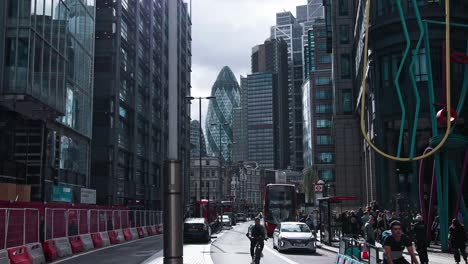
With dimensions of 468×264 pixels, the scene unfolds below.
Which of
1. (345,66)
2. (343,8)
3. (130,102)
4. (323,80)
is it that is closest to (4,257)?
(130,102)

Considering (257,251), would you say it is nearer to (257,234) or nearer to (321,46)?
(257,234)

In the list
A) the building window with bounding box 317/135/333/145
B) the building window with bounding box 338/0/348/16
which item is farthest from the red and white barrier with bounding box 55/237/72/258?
the building window with bounding box 317/135/333/145

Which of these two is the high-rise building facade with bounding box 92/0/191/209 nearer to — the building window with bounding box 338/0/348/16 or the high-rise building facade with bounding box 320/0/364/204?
the high-rise building facade with bounding box 320/0/364/204

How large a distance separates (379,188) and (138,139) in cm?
3537

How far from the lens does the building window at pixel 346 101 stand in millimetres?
64562

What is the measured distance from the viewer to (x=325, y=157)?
106625 mm

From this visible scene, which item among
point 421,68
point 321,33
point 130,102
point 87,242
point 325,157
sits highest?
point 321,33

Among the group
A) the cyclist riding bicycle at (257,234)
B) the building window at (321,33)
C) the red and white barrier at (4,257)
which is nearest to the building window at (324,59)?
the building window at (321,33)

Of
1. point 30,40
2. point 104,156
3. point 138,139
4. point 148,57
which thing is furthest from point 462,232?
point 148,57

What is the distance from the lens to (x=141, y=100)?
234 feet

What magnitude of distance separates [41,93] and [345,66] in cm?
3984

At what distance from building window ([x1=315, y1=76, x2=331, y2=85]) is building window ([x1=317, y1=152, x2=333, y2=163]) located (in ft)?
42.7

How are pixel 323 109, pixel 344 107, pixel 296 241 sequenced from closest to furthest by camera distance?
pixel 296 241, pixel 344 107, pixel 323 109

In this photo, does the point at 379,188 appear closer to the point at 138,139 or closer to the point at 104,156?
the point at 104,156
